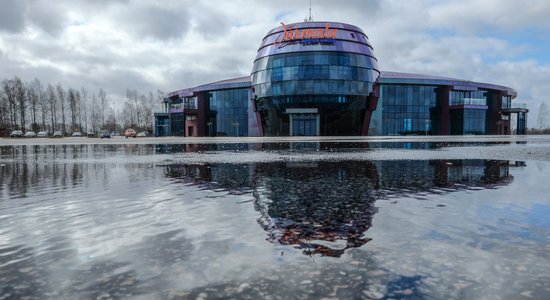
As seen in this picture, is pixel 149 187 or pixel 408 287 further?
pixel 149 187

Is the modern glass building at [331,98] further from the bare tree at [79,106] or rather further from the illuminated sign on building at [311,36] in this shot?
the bare tree at [79,106]

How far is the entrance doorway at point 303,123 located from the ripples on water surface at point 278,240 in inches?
2421

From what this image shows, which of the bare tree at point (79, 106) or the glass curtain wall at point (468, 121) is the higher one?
the bare tree at point (79, 106)

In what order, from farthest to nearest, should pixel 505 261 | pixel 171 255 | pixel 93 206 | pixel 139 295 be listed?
pixel 93 206 < pixel 171 255 < pixel 505 261 < pixel 139 295

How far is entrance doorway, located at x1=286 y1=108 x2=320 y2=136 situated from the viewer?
71.2 meters

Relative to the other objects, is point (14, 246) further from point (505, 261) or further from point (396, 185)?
point (396, 185)

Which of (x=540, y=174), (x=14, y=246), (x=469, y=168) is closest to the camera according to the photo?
(x=14, y=246)

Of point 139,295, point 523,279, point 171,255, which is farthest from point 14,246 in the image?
point 523,279

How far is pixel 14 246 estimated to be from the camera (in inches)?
202

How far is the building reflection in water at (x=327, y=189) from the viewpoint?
5445mm

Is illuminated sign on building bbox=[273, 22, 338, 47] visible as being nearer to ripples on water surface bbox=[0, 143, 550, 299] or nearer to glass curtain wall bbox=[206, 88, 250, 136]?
glass curtain wall bbox=[206, 88, 250, 136]

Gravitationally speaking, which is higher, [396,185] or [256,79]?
[256,79]

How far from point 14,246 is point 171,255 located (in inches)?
93.2

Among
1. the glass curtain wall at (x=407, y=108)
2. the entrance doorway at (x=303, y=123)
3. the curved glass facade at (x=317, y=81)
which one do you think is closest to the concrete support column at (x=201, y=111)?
the curved glass facade at (x=317, y=81)
